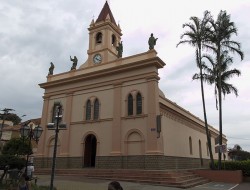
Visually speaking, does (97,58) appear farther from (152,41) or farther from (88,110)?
(152,41)

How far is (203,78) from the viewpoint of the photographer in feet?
76.6

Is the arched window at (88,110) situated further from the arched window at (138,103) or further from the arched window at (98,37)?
the arched window at (98,37)

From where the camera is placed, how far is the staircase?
17.2 m

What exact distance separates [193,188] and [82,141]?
10.6 metres

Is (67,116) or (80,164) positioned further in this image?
(67,116)

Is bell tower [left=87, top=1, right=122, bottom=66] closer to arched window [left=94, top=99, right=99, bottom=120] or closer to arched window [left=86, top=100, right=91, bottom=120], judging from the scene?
arched window [left=94, top=99, right=99, bottom=120]

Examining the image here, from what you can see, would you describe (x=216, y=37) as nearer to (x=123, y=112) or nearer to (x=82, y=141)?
(x=123, y=112)

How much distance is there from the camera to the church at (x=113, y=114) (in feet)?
69.1

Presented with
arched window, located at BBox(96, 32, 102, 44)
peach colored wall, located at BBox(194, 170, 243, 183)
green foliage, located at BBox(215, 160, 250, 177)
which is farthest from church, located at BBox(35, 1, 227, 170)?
green foliage, located at BBox(215, 160, 250, 177)

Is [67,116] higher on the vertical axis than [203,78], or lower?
lower

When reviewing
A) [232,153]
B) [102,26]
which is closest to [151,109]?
[102,26]

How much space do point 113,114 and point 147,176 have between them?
636 cm

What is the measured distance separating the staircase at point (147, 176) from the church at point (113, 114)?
4.28ft

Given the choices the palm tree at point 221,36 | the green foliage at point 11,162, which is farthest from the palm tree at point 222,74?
the green foliage at point 11,162
